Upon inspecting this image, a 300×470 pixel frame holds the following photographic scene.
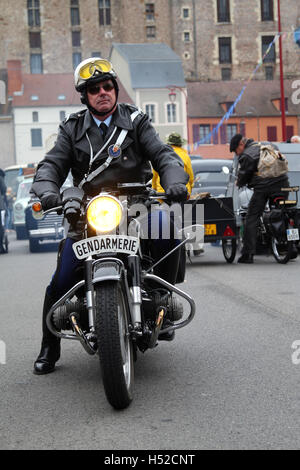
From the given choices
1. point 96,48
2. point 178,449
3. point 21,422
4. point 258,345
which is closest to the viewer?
point 178,449

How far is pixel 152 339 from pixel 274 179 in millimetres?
8137

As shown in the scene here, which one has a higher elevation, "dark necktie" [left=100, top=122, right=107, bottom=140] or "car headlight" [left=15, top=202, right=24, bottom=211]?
"dark necktie" [left=100, top=122, right=107, bottom=140]

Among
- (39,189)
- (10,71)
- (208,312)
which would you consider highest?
(10,71)

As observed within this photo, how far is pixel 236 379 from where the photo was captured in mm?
4531

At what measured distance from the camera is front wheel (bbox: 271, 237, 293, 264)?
1187cm

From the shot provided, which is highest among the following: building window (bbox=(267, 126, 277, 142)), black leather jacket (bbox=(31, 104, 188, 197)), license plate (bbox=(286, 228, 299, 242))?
building window (bbox=(267, 126, 277, 142))

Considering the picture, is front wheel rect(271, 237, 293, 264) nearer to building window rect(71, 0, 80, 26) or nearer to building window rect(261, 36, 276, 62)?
building window rect(261, 36, 276, 62)

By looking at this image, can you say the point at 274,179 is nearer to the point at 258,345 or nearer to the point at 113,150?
the point at 258,345

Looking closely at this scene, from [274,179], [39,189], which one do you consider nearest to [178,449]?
[39,189]

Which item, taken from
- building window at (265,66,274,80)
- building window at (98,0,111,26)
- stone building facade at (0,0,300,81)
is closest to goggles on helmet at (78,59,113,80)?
stone building facade at (0,0,300,81)

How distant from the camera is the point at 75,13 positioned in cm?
9525

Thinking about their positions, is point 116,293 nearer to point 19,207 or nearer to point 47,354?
point 47,354

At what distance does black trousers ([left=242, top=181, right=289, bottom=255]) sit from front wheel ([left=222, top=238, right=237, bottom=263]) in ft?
0.72

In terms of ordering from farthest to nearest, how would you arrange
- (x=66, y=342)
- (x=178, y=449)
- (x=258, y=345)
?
(x=66, y=342), (x=258, y=345), (x=178, y=449)
